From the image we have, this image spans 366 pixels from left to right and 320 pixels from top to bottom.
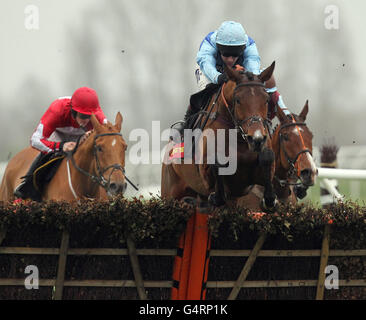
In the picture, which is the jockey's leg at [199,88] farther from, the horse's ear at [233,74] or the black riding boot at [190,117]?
the horse's ear at [233,74]

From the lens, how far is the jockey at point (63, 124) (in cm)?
607

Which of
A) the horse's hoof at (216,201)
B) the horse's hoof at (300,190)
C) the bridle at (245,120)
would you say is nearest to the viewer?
the bridle at (245,120)

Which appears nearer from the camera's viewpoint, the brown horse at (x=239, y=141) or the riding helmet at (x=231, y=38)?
the brown horse at (x=239, y=141)

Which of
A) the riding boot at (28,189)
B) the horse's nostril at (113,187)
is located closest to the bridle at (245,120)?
the horse's nostril at (113,187)

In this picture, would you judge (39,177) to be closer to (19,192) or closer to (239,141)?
(19,192)

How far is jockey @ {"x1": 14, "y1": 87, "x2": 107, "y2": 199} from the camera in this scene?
19.9 ft

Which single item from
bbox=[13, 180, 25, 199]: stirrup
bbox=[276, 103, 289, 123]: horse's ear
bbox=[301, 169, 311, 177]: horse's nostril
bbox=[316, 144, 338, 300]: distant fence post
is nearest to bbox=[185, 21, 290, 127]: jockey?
bbox=[276, 103, 289, 123]: horse's ear

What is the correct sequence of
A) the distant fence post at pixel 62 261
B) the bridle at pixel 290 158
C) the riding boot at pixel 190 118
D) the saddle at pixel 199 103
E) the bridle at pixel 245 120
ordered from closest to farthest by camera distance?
the distant fence post at pixel 62 261 < the bridle at pixel 245 120 < the saddle at pixel 199 103 < the riding boot at pixel 190 118 < the bridle at pixel 290 158

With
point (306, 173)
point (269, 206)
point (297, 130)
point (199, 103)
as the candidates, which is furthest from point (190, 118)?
point (269, 206)

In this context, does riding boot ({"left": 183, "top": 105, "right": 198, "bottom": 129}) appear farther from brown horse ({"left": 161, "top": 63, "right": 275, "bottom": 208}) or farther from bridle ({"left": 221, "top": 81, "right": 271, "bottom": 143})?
bridle ({"left": 221, "top": 81, "right": 271, "bottom": 143})

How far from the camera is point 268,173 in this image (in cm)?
524

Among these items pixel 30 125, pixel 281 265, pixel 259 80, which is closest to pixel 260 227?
pixel 281 265

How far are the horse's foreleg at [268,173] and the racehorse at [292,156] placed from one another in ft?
2.69
